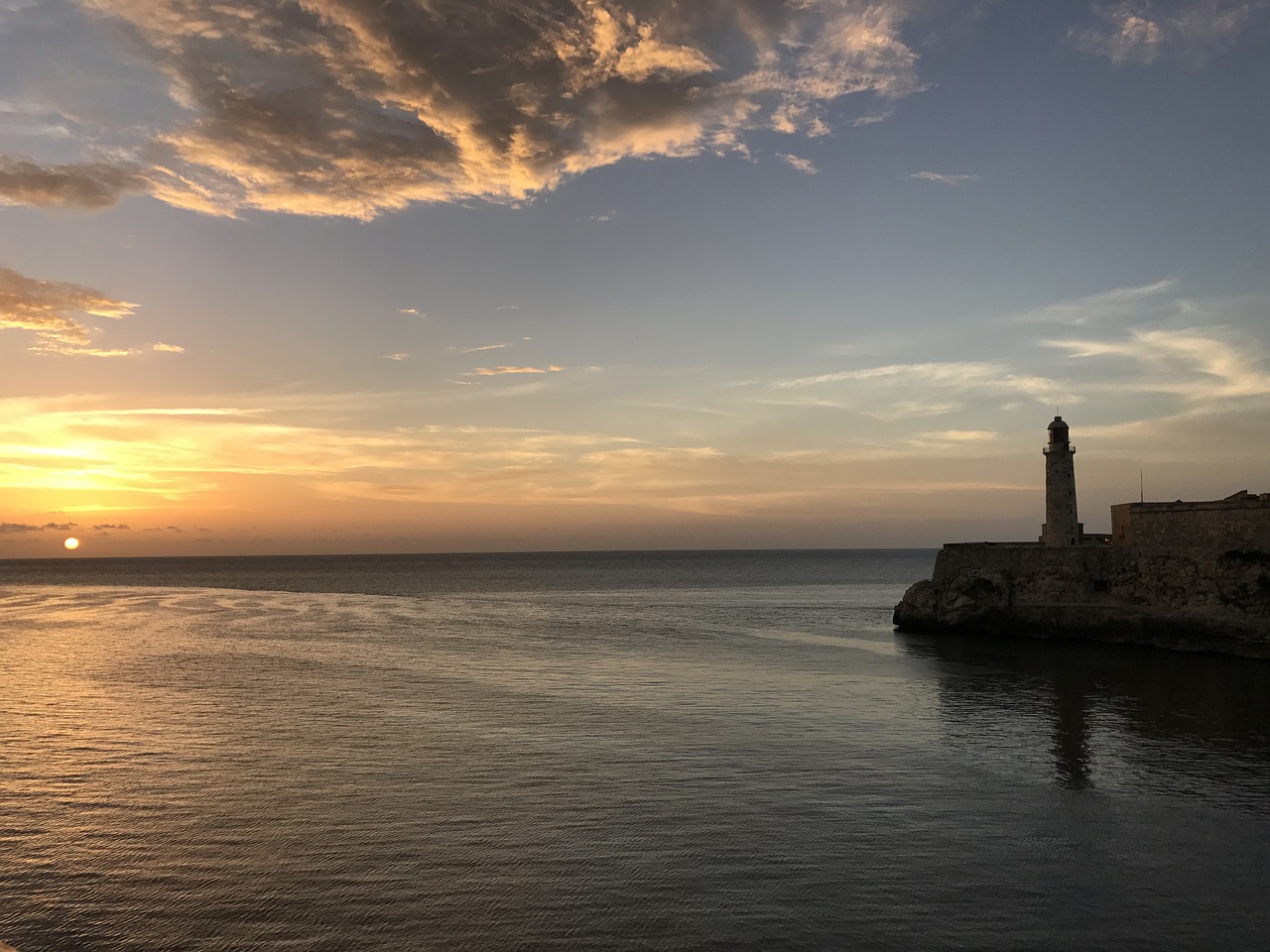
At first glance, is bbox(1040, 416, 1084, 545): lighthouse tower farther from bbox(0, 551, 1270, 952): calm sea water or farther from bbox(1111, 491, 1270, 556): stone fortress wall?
bbox(0, 551, 1270, 952): calm sea water

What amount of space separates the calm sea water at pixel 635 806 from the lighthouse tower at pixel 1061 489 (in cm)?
1546

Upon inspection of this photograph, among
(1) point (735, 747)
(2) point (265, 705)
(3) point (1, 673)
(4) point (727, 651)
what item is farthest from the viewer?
(4) point (727, 651)

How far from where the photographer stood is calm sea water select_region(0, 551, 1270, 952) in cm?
1291

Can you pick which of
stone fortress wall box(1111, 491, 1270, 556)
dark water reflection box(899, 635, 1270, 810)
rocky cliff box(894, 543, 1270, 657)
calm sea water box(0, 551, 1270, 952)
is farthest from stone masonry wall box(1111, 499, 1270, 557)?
calm sea water box(0, 551, 1270, 952)

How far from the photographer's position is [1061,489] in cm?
5597

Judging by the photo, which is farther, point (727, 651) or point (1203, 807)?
point (727, 651)

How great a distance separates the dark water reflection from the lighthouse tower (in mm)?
10760

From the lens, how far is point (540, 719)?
90.0 ft

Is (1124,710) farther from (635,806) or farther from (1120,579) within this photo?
(635,806)

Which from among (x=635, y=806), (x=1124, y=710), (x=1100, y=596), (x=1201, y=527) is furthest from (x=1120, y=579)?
(x=635, y=806)

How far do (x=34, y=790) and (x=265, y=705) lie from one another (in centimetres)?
1101

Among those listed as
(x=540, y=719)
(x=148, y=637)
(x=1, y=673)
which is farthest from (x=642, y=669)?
(x=148, y=637)

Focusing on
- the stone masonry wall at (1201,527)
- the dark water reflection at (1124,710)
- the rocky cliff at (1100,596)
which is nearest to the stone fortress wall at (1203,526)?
the stone masonry wall at (1201,527)

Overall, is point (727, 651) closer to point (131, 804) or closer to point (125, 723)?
point (125, 723)
